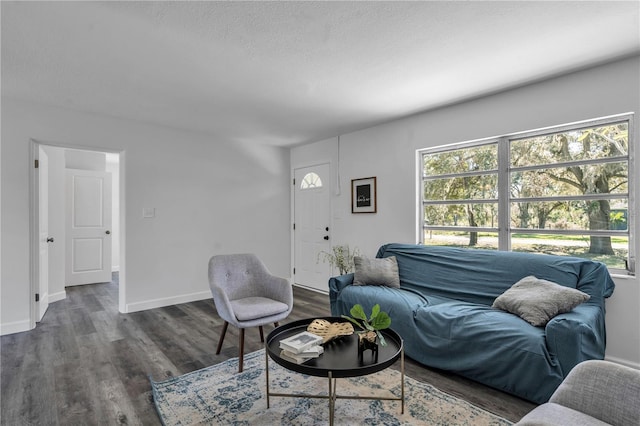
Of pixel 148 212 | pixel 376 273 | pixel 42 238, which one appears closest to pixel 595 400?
pixel 376 273

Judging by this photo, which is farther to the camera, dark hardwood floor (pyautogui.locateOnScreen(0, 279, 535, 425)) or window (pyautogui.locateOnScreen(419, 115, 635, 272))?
window (pyautogui.locateOnScreen(419, 115, 635, 272))

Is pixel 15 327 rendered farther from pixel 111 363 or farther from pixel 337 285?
pixel 337 285

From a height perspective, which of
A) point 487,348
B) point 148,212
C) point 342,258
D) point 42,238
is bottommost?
point 487,348

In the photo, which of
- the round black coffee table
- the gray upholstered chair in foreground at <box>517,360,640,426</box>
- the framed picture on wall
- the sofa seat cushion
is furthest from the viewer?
the framed picture on wall

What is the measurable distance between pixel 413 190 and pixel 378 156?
0.71m

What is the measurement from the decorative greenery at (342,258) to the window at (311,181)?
107 centimetres

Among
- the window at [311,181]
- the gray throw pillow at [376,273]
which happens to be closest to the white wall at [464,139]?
the window at [311,181]

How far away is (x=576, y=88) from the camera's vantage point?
2.72m

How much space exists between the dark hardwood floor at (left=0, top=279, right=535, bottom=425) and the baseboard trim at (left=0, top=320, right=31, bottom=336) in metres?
0.08

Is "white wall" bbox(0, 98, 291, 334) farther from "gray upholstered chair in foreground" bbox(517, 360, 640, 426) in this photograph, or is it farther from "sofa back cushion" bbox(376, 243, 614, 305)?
"gray upholstered chair in foreground" bbox(517, 360, 640, 426)

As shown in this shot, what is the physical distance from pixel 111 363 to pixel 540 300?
3263mm

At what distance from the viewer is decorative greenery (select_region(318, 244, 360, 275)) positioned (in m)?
4.43

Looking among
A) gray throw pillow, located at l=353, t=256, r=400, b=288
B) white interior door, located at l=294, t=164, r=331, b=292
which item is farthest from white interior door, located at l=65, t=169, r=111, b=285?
gray throw pillow, located at l=353, t=256, r=400, b=288

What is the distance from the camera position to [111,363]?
2645 millimetres
